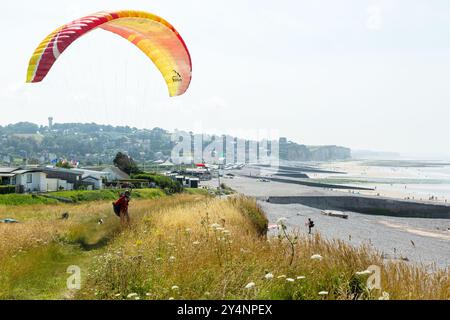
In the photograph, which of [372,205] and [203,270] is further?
[372,205]

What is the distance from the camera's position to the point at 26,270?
7797 mm

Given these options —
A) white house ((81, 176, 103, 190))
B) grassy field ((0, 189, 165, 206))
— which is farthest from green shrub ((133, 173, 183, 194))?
white house ((81, 176, 103, 190))

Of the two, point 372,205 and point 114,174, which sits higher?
point 114,174

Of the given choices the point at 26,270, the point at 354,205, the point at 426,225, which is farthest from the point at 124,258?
the point at 354,205

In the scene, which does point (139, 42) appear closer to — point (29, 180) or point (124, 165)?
point (29, 180)

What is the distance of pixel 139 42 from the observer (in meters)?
13.1

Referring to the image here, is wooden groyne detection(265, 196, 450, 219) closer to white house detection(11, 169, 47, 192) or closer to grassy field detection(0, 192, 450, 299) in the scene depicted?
white house detection(11, 169, 47, 192)

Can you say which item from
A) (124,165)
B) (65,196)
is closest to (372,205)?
(124,165)

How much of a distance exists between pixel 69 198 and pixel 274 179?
254 ft

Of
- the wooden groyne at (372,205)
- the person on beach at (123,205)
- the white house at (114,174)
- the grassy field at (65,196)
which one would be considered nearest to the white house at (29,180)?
the grassy field at (65,196)

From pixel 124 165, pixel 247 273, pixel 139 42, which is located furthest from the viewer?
pixel 124 165

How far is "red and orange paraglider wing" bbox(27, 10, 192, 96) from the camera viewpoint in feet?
30.6

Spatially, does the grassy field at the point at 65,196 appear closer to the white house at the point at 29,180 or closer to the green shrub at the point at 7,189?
the green shrub at the point at 7,189
